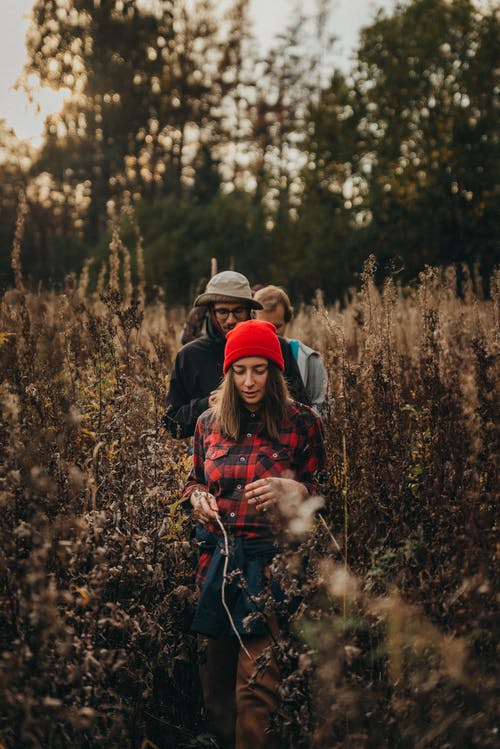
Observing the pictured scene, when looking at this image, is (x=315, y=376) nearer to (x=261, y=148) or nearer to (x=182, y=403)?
(x=182, y=403)

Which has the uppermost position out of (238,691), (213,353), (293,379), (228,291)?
(228,291)

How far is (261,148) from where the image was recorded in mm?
27391

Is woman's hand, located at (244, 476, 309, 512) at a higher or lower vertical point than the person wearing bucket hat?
lower

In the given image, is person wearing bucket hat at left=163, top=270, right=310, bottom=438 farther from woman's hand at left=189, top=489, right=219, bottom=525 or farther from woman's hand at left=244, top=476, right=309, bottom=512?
woman's hand at left=244, top=476, right=309, bottom=512

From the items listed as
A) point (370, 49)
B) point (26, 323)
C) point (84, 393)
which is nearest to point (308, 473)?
point (84, 393)

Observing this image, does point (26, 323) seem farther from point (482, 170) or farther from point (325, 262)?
point (482, 170)

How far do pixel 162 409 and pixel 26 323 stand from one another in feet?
3.41

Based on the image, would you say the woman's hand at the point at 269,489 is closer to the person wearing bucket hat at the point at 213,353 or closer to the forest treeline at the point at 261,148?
the person wearing bucket hat at the point at 213,353

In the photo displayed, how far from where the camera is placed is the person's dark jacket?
11.9 ft

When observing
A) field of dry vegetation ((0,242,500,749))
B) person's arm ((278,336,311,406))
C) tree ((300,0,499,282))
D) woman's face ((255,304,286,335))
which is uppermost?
tree ((300,0,499,282))

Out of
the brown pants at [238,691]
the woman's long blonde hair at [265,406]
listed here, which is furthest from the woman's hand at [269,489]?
the brown pants at [238,691]

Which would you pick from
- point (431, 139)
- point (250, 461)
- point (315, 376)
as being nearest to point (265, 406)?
point (250, 461)

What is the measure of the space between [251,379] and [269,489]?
1.61 feet

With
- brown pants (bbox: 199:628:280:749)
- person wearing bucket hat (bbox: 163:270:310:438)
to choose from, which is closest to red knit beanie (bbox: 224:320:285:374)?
person wearing bucket hat (bbox: 163:270:310:438)
